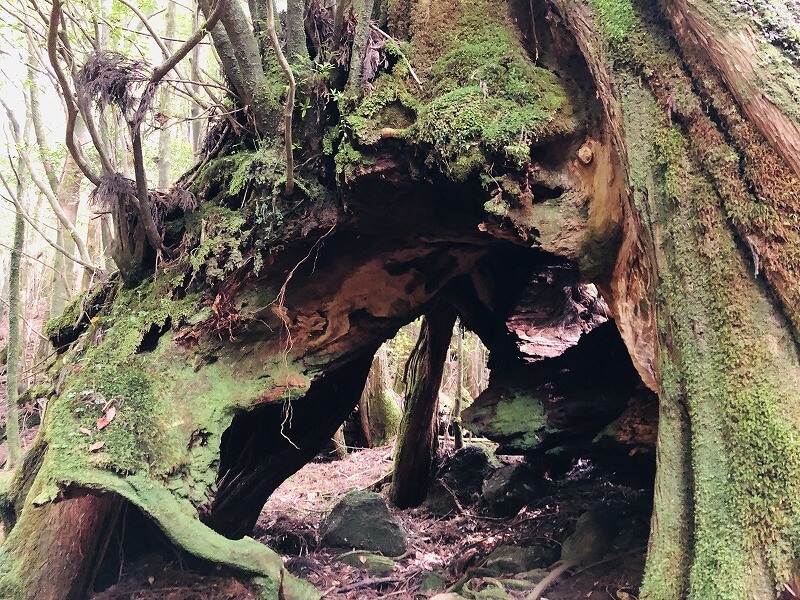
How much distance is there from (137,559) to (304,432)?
1755 mm

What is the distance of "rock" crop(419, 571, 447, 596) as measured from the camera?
14.7 feet

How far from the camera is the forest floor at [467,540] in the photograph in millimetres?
3816

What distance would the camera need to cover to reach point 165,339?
3.88 metres

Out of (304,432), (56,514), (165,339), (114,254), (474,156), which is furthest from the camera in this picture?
(304,432)

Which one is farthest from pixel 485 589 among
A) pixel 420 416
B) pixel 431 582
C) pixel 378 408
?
pixel 378 408

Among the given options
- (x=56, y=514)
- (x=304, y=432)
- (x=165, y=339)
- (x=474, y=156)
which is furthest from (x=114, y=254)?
(x=474, y=156)

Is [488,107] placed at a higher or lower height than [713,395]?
higher

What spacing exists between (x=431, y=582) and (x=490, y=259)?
3.13 m

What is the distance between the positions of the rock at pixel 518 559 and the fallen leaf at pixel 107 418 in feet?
10.7

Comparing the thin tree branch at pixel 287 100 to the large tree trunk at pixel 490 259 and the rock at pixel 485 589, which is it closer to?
the large tree trunk at pixel 490 259

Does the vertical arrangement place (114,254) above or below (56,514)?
above

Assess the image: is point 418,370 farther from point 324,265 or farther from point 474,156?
point 474,156

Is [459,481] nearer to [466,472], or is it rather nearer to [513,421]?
[466,472]

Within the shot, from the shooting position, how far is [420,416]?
7.10 m
